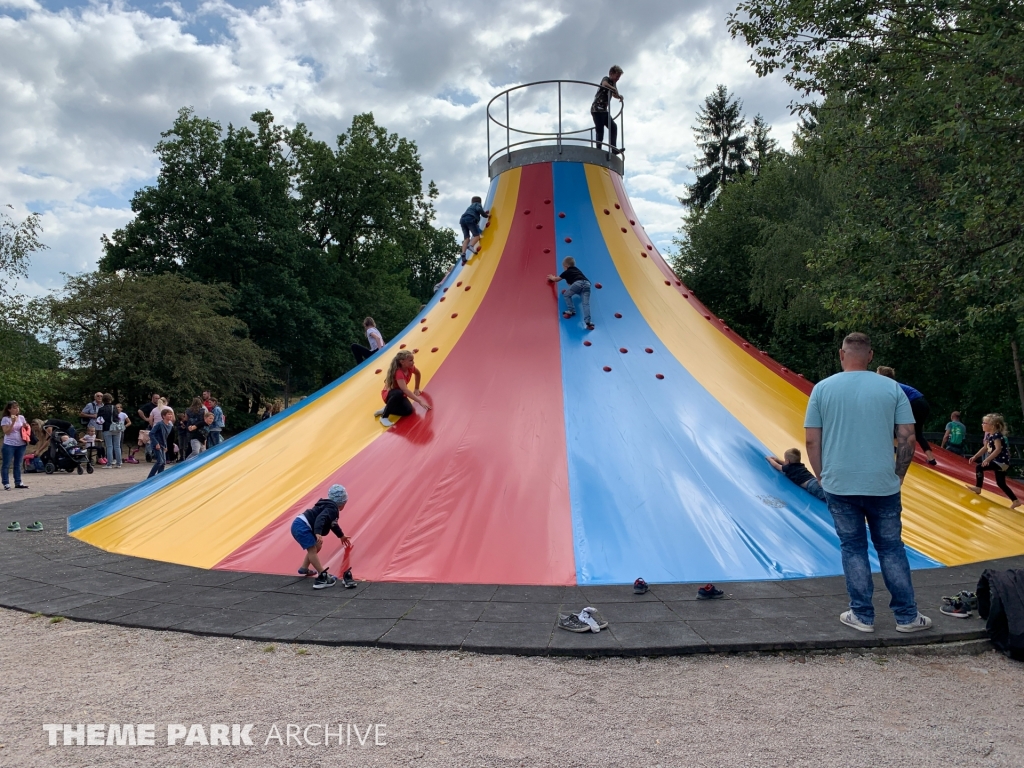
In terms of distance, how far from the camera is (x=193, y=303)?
20.2m

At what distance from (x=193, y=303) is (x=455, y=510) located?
1764 centimetres

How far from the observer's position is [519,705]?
2.98 metres

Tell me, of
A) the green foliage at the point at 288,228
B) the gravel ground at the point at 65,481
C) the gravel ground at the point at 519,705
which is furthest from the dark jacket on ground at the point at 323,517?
the green foliage at the point at 288,228

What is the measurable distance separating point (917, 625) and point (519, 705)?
219 cm

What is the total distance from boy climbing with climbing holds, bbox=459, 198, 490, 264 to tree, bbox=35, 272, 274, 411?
1270 cm

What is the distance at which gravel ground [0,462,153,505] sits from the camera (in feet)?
34.1

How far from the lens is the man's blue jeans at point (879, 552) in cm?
366

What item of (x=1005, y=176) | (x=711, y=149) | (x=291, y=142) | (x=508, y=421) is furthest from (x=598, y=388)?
(x=711, y=149)

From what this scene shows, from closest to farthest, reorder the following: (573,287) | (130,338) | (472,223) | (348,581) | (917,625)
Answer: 1. (917,625)
2. (348,581)
3. (573,287)
4. (472,223)
5. (130,338)

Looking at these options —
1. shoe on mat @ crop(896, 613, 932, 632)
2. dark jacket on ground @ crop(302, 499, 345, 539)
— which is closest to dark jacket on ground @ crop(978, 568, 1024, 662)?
shoe on mat @ crop(896, 613, 932, 632)

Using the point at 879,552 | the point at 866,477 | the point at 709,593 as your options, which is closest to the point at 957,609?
the point at 879,552

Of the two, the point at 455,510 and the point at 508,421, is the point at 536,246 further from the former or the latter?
the point at 455,510

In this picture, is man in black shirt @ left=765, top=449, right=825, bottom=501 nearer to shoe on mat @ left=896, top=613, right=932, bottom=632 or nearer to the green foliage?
shoe on mat @ left=896, top=613, right=932, bottom=632

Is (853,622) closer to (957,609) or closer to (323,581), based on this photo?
(957,609)
